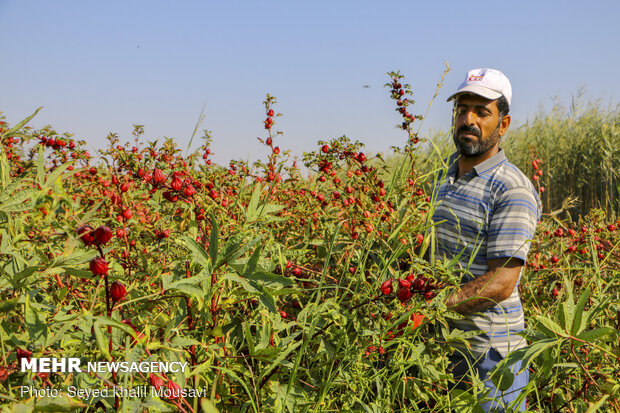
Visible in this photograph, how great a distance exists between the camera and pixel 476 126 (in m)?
2.36

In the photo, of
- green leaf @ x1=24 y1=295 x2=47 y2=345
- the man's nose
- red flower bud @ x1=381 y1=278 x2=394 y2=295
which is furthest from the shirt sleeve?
green leaf @ x1=24 y1=295 x2=47 y2=345

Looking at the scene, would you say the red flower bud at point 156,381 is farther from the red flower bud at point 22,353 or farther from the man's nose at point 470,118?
the man's nose at point 470,118

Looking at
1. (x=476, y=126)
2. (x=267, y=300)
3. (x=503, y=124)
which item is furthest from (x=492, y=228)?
(x=267, y=300)

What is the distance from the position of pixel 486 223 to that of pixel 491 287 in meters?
0.32

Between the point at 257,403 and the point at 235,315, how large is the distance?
332 mm

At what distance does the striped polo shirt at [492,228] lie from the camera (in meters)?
1.93

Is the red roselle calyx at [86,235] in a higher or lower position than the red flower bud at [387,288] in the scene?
higher

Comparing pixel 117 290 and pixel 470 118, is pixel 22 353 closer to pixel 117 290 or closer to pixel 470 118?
pixel 117 290

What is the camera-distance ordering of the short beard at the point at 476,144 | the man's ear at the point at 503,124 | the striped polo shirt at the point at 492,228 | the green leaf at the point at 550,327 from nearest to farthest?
the green leaf at the point at 550,327 → the striped polo shirt at the point at 492,228 → the short beard at the point at 476,144 → the man's ear at the point at 503,124

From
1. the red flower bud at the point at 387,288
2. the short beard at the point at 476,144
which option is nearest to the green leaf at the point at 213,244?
the red flower bud at the point at 387,288

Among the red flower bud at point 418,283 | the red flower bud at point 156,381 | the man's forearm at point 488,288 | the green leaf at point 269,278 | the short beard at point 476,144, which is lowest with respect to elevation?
the man's forearm at point 488,288

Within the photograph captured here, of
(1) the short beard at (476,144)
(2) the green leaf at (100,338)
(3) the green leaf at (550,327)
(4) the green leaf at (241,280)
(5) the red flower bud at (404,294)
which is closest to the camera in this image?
(2) the green leaf at (100,338)

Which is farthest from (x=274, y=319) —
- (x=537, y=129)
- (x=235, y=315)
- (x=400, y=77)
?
(x=537, y=129)

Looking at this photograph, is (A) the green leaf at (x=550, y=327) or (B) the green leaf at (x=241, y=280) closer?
(B) the green leaf at (x=241, y=280)
